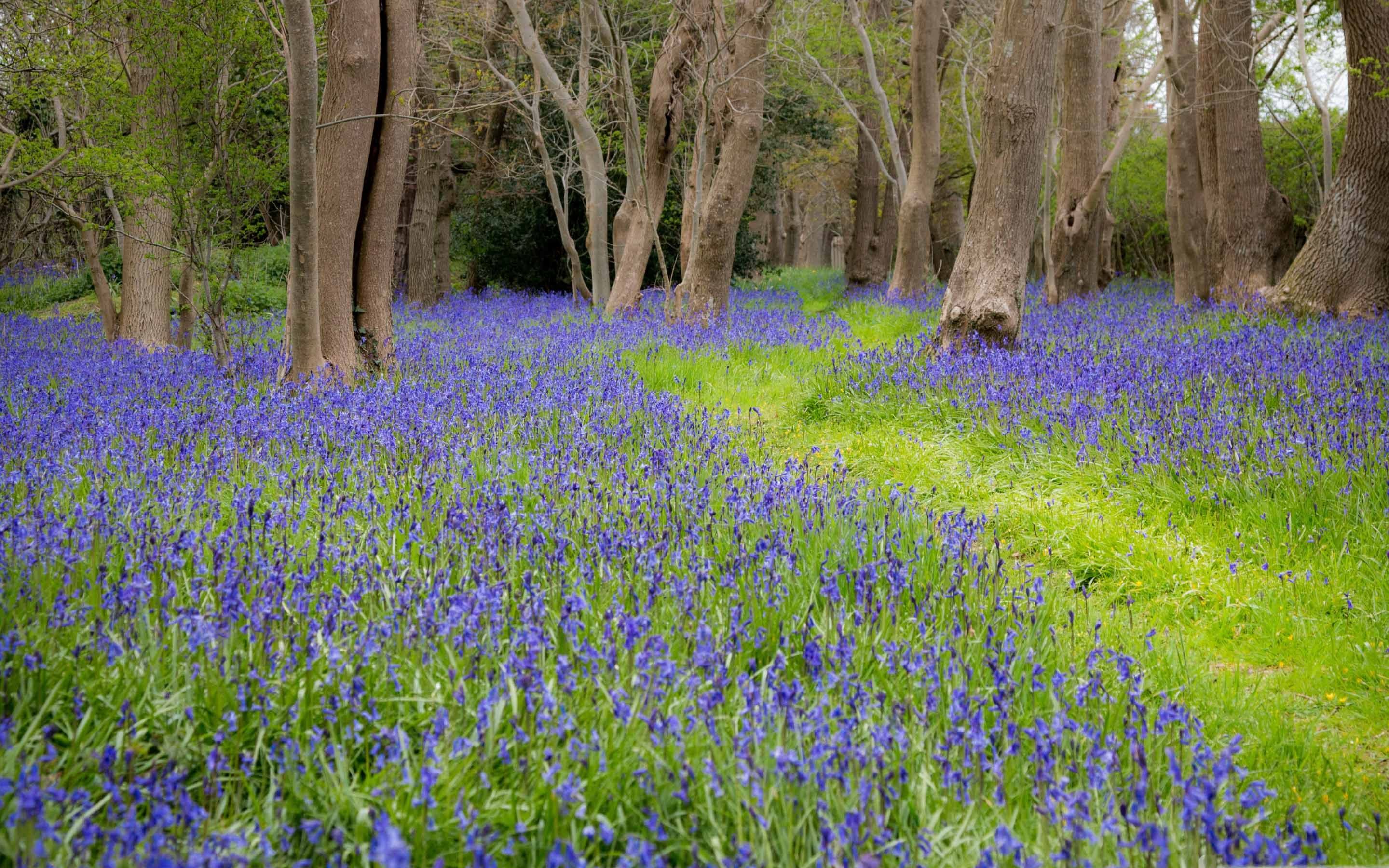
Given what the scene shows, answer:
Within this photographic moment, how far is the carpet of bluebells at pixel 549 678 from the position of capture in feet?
6.21

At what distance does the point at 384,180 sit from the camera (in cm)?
808

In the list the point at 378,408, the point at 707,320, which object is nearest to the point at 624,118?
the point at 707,320

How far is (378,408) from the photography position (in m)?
5.79

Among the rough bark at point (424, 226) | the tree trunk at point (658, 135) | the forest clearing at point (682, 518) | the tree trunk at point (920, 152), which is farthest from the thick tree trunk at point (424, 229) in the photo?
the tree trunk at point (920, 152)

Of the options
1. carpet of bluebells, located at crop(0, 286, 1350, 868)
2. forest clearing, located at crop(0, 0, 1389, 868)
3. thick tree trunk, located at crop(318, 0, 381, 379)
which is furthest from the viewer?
→ thick tree trunk, located at crop(318, 0, 381, 379)

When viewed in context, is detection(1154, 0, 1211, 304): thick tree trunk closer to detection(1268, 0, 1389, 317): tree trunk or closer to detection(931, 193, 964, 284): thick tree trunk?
detection(1268, 0, 1389, 317): tree trunk

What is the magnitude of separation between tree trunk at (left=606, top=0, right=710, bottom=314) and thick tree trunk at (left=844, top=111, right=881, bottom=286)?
5.58 meters

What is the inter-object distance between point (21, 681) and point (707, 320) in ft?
32.2

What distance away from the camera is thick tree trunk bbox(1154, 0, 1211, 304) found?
1291cm

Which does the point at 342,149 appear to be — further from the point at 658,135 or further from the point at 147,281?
the point at 658,135

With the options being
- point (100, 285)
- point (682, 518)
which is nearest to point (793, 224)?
point (100, 285)

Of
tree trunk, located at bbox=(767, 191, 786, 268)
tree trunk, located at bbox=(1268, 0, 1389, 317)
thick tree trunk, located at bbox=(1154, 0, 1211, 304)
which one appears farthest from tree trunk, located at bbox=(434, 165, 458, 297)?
tree trunk, located at bbox=(1268, 0, 1389, 317)

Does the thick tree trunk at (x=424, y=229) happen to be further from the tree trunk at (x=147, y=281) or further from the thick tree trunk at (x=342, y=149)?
the thick tree trunk at (x=342, y=149)

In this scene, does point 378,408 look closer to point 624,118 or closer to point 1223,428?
point 1223,428
